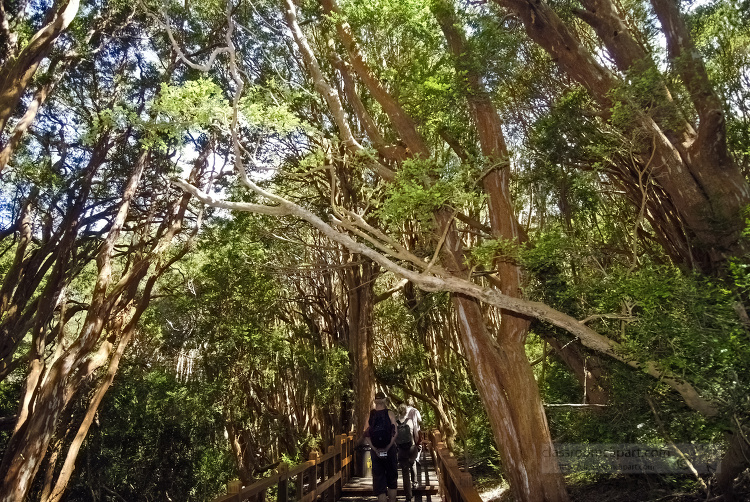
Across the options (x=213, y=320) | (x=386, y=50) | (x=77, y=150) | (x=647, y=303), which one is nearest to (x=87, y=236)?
(x=77, y=150)

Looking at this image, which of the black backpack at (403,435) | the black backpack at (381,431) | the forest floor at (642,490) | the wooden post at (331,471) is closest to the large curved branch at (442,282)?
the black backpack at (381,431)

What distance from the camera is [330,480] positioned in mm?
6629

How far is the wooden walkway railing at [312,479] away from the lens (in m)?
3.81

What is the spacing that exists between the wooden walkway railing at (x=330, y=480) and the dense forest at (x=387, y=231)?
1.20 m

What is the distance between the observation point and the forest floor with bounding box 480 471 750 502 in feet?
18.8

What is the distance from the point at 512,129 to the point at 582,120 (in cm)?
268

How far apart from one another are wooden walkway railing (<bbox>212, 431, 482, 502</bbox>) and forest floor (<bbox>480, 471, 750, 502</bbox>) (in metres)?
2.10

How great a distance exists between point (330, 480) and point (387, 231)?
12.9 ft

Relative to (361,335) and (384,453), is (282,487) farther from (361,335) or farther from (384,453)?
(361,335)

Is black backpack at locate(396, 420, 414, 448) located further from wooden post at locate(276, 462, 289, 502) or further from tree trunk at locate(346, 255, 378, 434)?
tree trunk at locate(346, 255, 378, 434)

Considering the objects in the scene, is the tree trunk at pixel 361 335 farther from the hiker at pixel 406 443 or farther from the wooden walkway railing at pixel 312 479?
the hiker at pixel 406 443

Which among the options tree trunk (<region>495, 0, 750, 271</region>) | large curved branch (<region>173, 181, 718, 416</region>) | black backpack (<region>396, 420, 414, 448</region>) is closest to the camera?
large curved branch (<region>173, 181, 718, 416</region>)

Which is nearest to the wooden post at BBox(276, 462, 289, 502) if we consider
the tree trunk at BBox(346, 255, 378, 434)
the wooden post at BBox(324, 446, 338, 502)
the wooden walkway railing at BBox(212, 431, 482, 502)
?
the wooden walkway railing at BBox(212, 431, 482, 502)

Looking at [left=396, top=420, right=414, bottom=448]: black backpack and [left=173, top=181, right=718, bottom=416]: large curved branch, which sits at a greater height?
[left=173, top=181, right=718, bottom=416]: large curved branch
